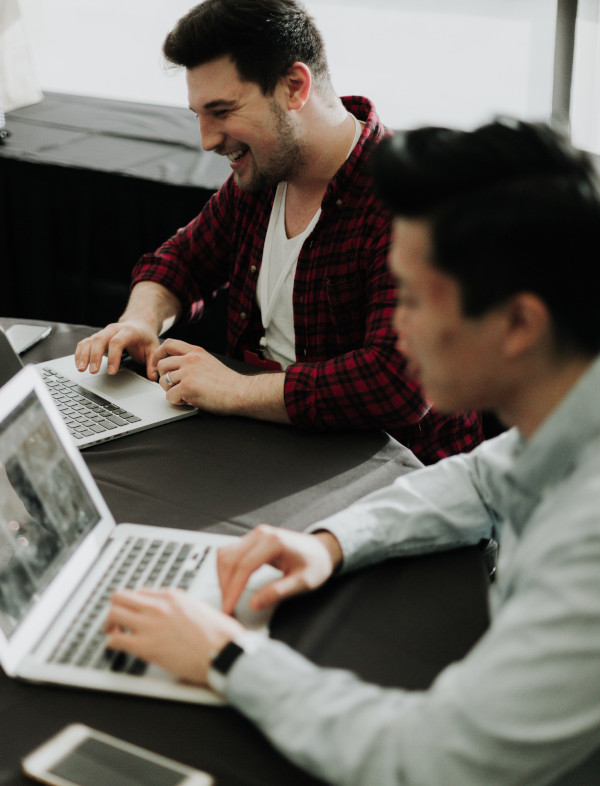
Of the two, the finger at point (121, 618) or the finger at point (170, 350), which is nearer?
the finger at point (121, 618)

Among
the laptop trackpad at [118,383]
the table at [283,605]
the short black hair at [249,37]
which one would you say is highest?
the short black hair at [249,37]

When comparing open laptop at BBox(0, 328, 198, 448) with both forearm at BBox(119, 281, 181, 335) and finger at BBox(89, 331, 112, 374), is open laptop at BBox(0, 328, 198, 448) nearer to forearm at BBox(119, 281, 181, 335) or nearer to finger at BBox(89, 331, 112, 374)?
finger at BBox(89, 331, 112, 374)

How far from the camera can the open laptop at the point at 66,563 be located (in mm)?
715

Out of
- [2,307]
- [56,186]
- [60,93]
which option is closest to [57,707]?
[56,186]

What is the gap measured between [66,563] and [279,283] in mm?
802

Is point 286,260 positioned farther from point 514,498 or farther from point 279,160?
point 514,498

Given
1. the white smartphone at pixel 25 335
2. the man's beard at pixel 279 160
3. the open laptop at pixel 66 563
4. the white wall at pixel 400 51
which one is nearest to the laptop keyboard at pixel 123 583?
the open laptop at pixel 66 563

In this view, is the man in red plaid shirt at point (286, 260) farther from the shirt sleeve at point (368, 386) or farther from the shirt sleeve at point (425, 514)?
the shirt sleeve at point (425, 514)

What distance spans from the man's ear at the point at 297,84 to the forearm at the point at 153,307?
44 cm

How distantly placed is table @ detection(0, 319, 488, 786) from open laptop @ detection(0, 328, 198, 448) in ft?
0.08

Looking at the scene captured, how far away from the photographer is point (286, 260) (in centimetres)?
151

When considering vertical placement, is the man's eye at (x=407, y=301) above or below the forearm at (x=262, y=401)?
above

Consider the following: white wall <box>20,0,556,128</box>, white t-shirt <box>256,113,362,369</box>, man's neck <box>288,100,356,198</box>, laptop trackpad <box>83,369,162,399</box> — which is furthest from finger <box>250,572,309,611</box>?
white wall <box>20,0,556,128</box>

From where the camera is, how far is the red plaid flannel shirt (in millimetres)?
1194
